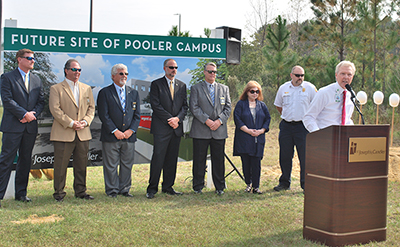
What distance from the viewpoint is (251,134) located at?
6.28m

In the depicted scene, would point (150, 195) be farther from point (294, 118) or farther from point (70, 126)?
point (294, 118)

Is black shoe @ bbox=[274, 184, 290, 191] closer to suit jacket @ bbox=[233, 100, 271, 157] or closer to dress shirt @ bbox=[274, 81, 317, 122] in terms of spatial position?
suit jacket @ bbox=[233, 100, 271, 157]

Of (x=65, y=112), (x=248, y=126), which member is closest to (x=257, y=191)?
(x=248, y=126)

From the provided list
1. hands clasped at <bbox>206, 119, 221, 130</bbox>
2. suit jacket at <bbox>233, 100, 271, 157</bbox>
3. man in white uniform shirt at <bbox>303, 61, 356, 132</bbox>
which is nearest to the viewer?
man in white uniform shirt at <bbox>303, 61, 356, 132</bbox>

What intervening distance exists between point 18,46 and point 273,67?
48.3ft

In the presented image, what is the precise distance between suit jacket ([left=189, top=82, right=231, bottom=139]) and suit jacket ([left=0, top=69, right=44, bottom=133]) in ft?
7.43

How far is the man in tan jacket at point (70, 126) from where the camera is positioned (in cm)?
568

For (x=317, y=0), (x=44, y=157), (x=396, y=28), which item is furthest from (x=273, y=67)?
(x=44, y=157)

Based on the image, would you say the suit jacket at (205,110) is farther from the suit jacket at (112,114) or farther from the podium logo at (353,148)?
the podium logo at (353,148)

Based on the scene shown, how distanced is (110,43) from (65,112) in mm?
1382

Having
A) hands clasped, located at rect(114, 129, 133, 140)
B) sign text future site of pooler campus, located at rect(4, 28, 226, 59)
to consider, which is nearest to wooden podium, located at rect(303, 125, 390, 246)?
hands clasped, located at rect(114, 129, 133, 140)

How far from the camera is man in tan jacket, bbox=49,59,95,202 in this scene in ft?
18.6

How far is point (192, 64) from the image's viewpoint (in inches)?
268

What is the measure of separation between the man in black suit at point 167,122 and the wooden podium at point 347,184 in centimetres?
258
